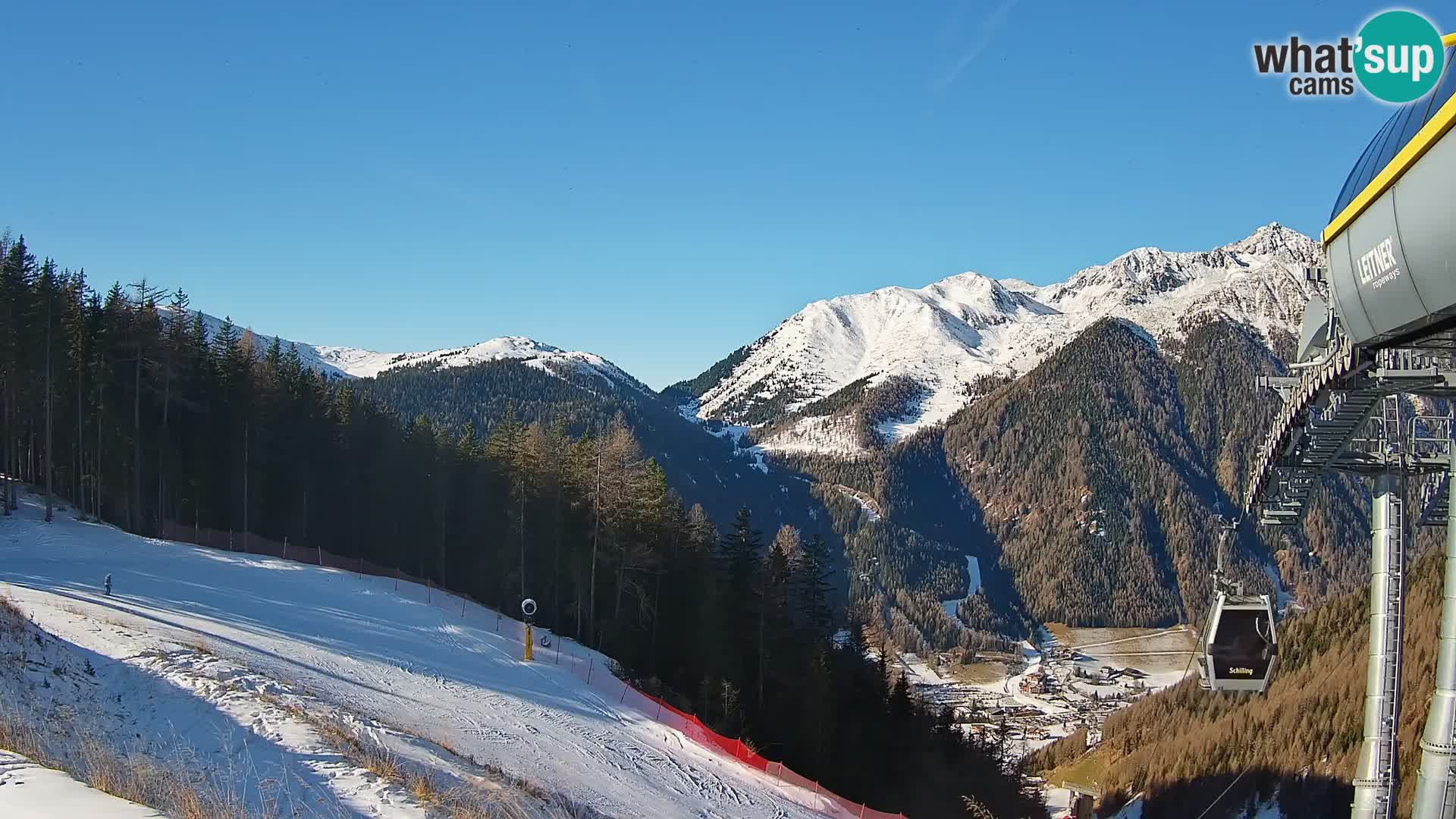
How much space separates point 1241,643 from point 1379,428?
4.30 metres

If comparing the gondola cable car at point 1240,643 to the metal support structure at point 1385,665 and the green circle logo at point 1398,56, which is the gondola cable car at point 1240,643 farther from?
the green circle logo at point 1398,56

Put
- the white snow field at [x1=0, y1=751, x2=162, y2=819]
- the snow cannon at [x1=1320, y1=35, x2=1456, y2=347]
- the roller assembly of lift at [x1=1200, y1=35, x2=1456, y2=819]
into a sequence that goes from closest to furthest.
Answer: the snow cannon at [x1=1320, y1=35, x2=1456, y2=347] → the roller assembly of lift at [x1=1200, y1=35, x2=1456, y2=819] → the white snow field at [x1=0, y1=751, x2=162, y2=819]

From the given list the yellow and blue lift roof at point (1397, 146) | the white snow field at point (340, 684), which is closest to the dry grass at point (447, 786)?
the white snow field at point (340, 684)

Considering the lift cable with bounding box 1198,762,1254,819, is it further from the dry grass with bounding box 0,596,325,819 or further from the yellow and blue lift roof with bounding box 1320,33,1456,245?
the dry grass with bounding box 0,596,325,819

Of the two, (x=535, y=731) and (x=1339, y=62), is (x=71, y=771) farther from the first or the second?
(x=1339, y=62)

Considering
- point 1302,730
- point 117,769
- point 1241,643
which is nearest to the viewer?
point 117,769

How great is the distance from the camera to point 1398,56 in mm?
8289

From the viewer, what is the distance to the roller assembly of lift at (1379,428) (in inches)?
266

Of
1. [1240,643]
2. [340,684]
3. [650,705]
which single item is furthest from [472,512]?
[1240,643]

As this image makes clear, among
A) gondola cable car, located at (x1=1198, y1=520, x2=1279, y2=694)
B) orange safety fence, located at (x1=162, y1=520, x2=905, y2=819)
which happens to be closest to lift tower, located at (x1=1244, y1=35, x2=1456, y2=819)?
gondola cable car, located at (x1=1198, y1=520, x2=1279, y2=694)

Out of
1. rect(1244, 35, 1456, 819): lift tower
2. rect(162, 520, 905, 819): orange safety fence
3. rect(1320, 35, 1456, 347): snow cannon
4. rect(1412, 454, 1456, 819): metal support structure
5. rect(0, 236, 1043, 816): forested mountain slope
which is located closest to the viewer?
rect(1320, 35, 1456, 347): snow cannon

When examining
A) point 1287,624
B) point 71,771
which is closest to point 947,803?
point 1287,624

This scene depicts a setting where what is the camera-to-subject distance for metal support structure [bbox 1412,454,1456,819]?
11820mm
